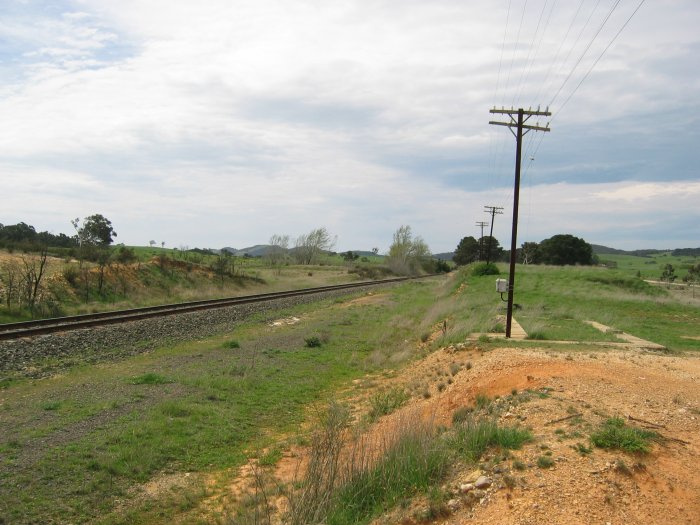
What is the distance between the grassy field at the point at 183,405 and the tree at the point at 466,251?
101 metres

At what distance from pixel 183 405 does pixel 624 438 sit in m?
8.06

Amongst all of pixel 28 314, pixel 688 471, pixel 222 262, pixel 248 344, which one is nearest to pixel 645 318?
pixel 248 344

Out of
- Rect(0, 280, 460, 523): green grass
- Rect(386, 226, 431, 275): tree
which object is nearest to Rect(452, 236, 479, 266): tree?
Rect(386, 226, 431, 275): tree

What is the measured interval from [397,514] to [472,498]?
2.84ft

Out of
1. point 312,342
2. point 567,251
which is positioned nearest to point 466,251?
point 567,251

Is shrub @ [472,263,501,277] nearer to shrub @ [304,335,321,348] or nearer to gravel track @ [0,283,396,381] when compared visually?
gravel track @ [0,283,396,381]

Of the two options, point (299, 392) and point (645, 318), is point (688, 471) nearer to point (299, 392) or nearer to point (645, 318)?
point (299, 392)

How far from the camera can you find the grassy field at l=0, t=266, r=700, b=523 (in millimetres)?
7297

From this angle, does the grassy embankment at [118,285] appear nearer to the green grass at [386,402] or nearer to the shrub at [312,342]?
the shrub at [312,342]

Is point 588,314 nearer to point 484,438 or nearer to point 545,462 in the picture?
point 484,438

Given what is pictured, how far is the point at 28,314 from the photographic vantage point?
77.6ft

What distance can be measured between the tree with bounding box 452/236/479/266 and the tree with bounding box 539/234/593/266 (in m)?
22.4

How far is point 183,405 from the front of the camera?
36.0 feet

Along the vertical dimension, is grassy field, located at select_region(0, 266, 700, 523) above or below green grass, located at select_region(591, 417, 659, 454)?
below
